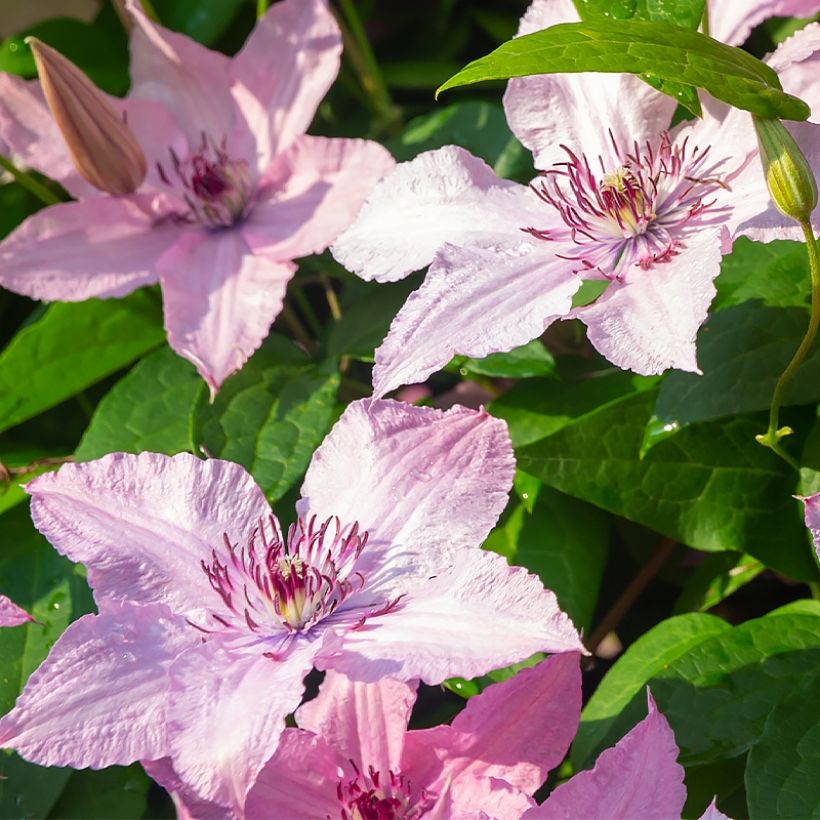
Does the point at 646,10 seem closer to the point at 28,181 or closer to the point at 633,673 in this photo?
the point at 633,673

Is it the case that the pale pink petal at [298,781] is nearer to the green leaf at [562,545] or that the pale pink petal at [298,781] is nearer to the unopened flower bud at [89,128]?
the green leaf at [562,545]

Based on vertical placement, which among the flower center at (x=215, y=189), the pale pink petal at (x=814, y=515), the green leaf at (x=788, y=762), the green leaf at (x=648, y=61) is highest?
the green leaf at (x=648, y=61)

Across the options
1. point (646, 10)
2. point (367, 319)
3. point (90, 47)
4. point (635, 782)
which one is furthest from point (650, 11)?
point (90, 47)

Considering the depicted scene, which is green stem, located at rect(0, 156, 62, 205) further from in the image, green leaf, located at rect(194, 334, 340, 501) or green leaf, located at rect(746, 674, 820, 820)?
green leaf, located at rect(746, 674, 820, 820)

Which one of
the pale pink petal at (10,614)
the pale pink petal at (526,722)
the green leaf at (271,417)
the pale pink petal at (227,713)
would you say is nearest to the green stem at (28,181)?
the green leaf at (271,417)

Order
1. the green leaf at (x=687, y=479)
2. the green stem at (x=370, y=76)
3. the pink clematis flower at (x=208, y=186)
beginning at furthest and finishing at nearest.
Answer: the green stem at (x=370, y=76)
the pink clematis flower at (x=208, y=186)
the green leaf at (x=687, y=479)

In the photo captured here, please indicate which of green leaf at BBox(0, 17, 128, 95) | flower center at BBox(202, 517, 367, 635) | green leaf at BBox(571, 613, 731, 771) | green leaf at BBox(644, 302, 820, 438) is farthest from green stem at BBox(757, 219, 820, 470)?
green leaf at BBox(0, 17, 128, 95)
